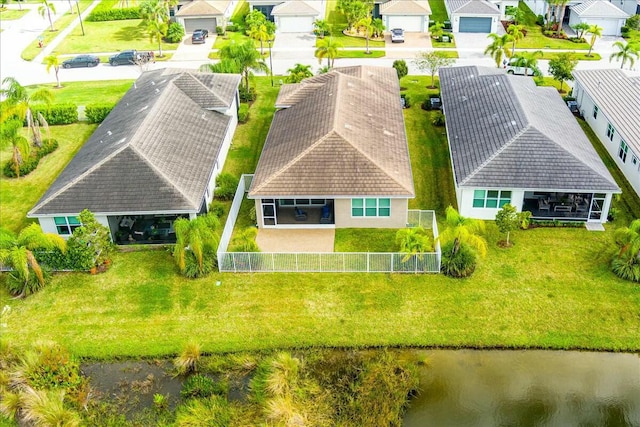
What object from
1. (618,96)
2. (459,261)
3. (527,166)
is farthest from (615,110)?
(459,261)

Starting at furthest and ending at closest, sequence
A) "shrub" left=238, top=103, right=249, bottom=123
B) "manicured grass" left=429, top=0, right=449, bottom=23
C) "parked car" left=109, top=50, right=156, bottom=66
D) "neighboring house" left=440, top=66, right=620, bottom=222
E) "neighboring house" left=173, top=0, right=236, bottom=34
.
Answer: "manicured grass" left=429, top=0, right=449, bottom=23, "neighboring house" left=173, top=0, right=236, bottom=34, "parked car" left=109, top=50, right=156, bottom=66, "shrub" left=238, top=103, right=249, bottom=123, "neighboring house" left=440, top=66, right=620, bottom=222

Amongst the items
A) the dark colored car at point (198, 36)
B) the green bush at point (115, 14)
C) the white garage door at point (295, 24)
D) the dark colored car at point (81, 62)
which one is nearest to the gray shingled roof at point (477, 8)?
the white garage door at point (295, 24)

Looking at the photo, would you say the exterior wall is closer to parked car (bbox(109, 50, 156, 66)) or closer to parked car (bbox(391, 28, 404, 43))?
parked car (bbox(391, 28, 404, 43))

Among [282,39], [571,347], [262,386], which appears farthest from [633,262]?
[282,39]

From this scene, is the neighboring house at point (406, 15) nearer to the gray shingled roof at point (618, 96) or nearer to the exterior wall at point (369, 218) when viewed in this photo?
the gray shingled roof at point (618, 96)

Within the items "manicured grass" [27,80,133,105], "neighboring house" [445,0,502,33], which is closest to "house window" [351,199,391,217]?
"manicured grass" [27,80,133,105]
